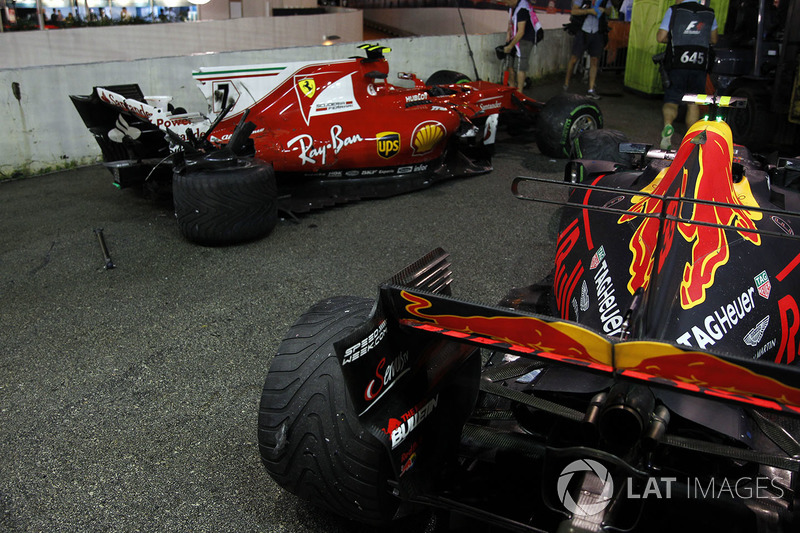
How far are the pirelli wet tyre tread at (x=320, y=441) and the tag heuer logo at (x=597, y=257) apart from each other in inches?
48.4

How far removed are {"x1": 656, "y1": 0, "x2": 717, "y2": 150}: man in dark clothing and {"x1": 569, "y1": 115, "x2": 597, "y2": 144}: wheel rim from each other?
93cm

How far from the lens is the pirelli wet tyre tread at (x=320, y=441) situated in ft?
6.68

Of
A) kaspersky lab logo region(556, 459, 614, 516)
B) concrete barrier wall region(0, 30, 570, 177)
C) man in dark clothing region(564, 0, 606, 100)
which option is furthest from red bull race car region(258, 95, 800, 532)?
man in dark clothing region(564, 0, 606, 100)

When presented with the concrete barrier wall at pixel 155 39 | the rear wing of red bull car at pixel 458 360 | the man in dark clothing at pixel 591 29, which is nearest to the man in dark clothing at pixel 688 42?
the man in dark clothing at pixel 591 29

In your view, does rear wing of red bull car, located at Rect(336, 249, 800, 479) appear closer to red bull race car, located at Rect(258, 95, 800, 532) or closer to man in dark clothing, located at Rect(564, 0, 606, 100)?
red bull race car, located at Rect(258, 95, 800, 532)

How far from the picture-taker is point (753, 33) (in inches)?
352

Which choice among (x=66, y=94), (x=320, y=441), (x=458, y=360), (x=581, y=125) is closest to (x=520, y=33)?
(x=581, y=125)

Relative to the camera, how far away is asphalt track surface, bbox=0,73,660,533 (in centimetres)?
262

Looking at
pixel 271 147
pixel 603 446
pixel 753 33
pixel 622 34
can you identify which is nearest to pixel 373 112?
pixel 271 147

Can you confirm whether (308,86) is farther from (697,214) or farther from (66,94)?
(697,214)

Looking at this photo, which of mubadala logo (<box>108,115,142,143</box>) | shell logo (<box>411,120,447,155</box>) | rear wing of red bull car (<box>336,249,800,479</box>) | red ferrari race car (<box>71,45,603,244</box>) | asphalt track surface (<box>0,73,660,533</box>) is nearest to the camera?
rear wing of red bull car (<box>336,249,800,479</box>)

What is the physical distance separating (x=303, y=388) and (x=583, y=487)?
2.98ft

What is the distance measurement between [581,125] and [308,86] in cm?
337

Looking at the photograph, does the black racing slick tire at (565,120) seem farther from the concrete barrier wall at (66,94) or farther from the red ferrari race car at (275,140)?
the concrete barrier wall at (66,94)
